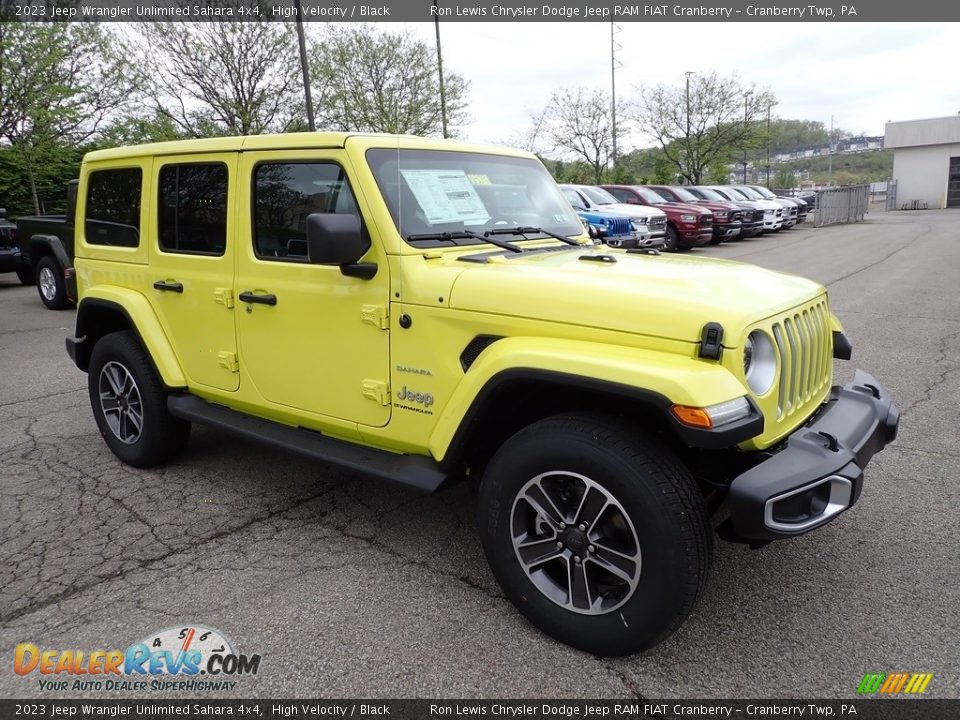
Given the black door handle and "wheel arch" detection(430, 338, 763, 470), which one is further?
the black door handle

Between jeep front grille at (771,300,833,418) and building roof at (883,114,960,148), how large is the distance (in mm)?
49851

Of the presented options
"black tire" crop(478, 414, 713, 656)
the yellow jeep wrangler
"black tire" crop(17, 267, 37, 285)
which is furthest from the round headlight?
"black tire" crop(17, 267, 37, 285)

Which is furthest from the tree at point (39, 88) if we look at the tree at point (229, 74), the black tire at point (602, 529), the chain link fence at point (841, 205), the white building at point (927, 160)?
the white building at point (927, 160)

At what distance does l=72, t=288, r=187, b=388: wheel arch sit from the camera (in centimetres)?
405

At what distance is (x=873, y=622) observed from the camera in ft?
9.03

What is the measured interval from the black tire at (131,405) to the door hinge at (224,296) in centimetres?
80

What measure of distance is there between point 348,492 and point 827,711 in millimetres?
2591

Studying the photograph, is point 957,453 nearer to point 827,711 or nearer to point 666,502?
point 827,711

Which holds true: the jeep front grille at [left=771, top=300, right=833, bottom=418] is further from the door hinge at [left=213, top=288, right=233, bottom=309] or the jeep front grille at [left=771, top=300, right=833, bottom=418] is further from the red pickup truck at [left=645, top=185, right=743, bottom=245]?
the red pickup truck at [left=645, top=185, right=743, bottom=245]

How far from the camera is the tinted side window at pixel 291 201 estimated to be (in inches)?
128

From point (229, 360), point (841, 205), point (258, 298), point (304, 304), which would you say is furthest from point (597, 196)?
point (841, 205)

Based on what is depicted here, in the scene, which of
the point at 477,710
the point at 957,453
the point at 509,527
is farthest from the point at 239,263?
the point at 957,453

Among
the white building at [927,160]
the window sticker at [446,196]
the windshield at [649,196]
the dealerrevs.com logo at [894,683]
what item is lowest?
the dealerrevs.com logo at [894,683]

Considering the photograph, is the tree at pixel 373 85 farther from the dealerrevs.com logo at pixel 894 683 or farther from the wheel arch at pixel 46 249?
the dealerrevs.com logo at pixel 894 683
